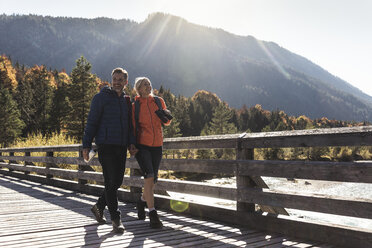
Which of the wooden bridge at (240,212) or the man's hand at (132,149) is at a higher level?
the man's hand at (132,149)

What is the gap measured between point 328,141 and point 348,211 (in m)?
0.75

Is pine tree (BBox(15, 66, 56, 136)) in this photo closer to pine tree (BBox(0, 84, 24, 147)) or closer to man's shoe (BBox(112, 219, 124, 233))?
pine tree (BBox(0, 84, 24, 147))

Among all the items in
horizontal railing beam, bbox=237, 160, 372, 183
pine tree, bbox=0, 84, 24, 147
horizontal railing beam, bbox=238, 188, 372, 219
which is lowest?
horizontal railing beam, bbox=238, 188, 372, 219

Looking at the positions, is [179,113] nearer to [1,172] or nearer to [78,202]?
[1,172]

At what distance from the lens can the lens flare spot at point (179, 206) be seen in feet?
17.6

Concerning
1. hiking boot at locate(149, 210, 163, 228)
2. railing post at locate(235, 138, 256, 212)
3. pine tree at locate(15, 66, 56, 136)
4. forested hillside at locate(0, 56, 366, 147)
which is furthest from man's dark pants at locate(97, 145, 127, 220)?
pine tree at locate(15, 66, 56, 136)

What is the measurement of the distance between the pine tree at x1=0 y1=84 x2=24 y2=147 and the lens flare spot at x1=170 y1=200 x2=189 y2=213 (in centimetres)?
4905

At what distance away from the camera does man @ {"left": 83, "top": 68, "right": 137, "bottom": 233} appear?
14.0ft

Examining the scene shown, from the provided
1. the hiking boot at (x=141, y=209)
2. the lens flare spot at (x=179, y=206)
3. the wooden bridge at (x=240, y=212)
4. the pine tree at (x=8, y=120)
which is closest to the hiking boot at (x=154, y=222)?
the wooden bridge at (x=240, y=212)

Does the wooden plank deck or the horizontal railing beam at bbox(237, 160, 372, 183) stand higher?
the horizontal railing beam at bbox(237, 160, 372, 183)

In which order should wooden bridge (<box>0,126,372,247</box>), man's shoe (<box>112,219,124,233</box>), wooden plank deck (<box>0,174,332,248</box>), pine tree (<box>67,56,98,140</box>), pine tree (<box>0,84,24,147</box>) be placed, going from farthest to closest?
1. pine tree (<box>0,84,24,147</box>)
2. pine tree (<box>67,56,98,140</box>)
3. man's shoe (<box>112,219,124,233</box>)
4. wooden plank deck (<box>0,174,332,248</box>)
5. wooden bridge (<box>0,126,372,247</box>)

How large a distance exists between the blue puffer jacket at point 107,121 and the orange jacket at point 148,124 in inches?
7.8

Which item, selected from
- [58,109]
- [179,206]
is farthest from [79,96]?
[179,206]

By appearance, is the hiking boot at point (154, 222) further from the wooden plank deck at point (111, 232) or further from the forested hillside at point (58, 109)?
the forested hillside at point (58, 109)
